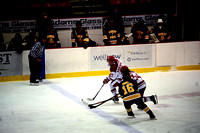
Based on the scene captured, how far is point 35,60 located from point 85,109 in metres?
3.29

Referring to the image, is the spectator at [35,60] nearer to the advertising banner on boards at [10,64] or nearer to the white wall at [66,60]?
the advertising banner on boards at [10,64]

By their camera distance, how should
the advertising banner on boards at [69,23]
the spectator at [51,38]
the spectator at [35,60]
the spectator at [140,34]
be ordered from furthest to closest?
the advertising banner on boards at [69,23]
the spectator at [140,34]
the spectator at [51,38]
the spectator at [35,60]

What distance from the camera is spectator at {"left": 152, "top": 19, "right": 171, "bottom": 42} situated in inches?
471

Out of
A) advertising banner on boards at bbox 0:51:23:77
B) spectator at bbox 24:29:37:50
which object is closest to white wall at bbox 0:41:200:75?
advertising banner on boards at bbox 0:51:23:77

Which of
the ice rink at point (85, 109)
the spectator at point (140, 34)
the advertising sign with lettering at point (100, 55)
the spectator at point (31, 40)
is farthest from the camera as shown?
the spectator at point (140, 34)

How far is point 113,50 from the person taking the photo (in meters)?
10.9

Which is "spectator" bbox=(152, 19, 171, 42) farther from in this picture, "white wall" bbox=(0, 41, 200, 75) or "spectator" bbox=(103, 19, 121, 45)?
"spectator" bbox=(103, 19, 121, 45)

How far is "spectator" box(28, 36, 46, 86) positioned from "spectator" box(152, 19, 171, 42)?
14.3 ft

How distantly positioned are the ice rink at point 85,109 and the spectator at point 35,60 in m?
0.25

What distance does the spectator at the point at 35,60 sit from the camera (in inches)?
373

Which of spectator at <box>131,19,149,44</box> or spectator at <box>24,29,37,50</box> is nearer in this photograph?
spectator at <box>24,29,37,50</box>

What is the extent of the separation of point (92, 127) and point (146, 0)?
10803 mm

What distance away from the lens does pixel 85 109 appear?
6855mm

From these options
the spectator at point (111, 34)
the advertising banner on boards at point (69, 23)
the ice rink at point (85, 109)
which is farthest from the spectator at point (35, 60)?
the advertising banner on boards at point (69, 23)
